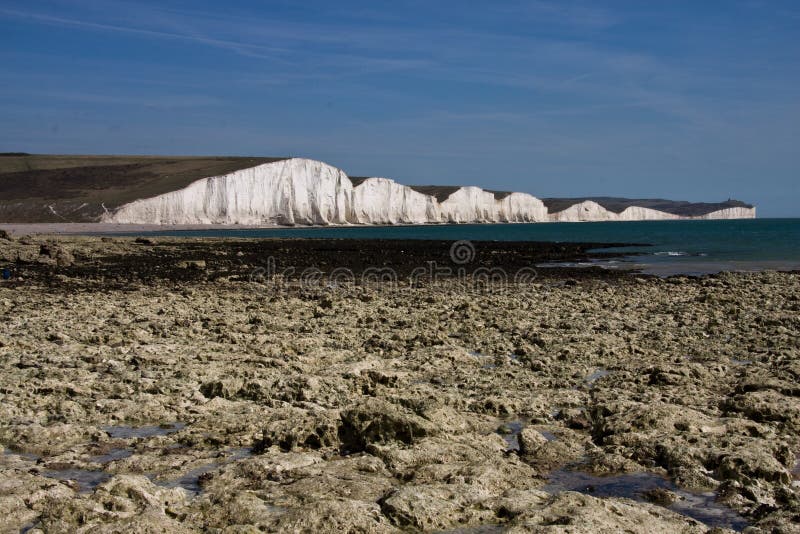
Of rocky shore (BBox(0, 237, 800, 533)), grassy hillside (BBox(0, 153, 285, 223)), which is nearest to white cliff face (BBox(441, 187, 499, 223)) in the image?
grassy hillside (BBox(0, 153, 285, 223))

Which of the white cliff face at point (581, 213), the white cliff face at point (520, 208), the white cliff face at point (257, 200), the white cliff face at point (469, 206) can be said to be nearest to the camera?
the white cliff face at point (257, 200)

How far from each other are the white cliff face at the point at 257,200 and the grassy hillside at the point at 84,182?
2392 millimetres

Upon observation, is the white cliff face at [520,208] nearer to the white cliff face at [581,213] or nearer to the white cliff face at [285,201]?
the white cliff face at [581,213]

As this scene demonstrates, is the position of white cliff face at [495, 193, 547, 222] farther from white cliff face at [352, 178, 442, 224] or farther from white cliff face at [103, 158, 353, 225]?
white cliff face at [103, 158, 353, 225]

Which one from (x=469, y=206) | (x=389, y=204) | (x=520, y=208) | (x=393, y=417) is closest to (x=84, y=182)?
(x=389, y=204)

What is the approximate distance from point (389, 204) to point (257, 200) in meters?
26.5

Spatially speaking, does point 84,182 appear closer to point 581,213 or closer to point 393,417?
point 581,213

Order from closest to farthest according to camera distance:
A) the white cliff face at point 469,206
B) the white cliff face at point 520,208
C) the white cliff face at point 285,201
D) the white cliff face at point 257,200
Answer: the white cliff face at point 257,200, the white cliff face at point 285,201, the white cliff face at point 469,206, the white cliff face at point 520,208

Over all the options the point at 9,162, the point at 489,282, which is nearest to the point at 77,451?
the point at 489,282

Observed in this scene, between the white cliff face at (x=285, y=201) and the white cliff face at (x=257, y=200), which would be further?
the white cliff face at (x=285, y=201)

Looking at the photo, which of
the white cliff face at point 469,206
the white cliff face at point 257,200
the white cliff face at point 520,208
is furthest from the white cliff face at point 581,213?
the white cliff face at point 257,200

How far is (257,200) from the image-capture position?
337 ft

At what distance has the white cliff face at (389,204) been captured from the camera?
381ft

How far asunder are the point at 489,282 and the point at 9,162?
126967 mm
